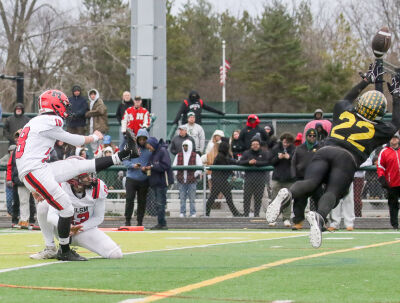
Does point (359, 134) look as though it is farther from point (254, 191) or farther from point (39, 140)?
point (254, 191)

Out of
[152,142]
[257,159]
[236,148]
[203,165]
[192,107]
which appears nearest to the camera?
[152,142]

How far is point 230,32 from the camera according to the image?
262 ft

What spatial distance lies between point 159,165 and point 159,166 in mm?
20

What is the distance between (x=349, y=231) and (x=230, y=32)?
64301mm

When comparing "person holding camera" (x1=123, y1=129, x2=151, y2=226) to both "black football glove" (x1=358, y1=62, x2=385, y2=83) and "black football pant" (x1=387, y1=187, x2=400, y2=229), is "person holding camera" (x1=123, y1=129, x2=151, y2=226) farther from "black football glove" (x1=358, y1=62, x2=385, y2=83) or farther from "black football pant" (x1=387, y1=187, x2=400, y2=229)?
"black football glove" (x1=358, y1=62, x2=385, y2=83)

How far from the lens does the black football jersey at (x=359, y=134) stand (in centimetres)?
1043

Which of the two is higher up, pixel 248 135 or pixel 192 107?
pixel 192 107

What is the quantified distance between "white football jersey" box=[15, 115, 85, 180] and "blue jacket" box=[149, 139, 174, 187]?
7828 mm

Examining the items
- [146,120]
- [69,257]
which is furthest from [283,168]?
[69,257]

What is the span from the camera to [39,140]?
9875 mm

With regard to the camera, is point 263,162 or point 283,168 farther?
point 263,162

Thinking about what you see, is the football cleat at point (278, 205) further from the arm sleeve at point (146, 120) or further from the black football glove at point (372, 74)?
the arm sleeve at point (146, 120)

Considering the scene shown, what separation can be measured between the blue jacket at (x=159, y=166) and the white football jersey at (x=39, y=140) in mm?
7828

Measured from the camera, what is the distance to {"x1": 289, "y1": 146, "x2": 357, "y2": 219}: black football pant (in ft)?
33.3
